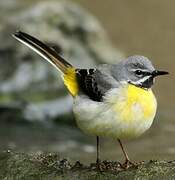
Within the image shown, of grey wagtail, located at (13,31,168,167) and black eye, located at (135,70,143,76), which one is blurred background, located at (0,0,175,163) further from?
black eye, located at (135,70,143,76)

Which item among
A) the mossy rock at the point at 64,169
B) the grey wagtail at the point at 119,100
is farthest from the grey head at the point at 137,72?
the mossy rock at the point at 64,169

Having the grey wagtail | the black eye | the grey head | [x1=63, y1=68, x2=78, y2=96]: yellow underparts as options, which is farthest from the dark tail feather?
the black eye

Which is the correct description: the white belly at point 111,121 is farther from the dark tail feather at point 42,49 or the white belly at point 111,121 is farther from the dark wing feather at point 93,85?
the dark tail feather at point 42,49

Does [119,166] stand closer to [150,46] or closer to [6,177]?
[6,177]

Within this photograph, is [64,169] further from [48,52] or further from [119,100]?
[48,52]

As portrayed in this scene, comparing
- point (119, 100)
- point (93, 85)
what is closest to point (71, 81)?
point (93, 85)

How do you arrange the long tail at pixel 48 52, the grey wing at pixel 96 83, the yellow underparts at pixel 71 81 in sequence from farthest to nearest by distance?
the long tail at pixel 48 52
the yellow underparts at pixel 71 81
the grey wing at pixel 96 83
